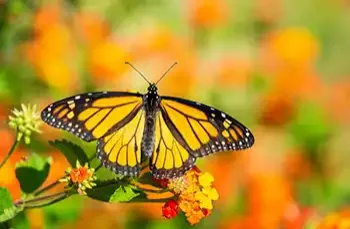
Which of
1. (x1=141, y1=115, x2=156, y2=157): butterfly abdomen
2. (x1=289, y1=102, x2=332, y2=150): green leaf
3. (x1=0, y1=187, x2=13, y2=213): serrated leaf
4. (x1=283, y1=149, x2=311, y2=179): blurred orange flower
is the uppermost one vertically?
(x1=289, y1=102, x2=332, y2=150): green leaf

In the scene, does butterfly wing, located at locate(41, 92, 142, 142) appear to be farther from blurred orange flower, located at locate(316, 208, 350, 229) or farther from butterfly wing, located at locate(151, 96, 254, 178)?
blurred orange flower, located at locate(316, 208, 350, 229)

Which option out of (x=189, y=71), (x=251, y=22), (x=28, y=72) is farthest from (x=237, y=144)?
(x=251, y=22)

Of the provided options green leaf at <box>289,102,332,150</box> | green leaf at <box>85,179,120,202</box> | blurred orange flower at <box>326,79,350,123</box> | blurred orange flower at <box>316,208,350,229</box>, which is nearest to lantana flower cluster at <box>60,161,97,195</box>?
green leaf at <box>85,179,120,202</box>

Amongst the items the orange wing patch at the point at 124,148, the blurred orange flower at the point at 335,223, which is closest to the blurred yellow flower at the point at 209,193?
the orange wing patch at the point at 124,148

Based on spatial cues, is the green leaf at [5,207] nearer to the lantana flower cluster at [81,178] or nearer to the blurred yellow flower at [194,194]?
the lantana flower cluster at [81,178]

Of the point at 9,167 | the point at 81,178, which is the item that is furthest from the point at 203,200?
the point at 9,167

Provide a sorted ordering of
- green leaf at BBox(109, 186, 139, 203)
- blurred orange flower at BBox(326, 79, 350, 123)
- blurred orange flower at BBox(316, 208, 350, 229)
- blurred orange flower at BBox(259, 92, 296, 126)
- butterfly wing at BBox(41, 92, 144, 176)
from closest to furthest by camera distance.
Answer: green leaf at BBox(109, 186, 139, 203) < butterfly wing at BBox(41, 92, 144, 176) < blurred orange flower at BBox(316, 208, 350, 229) < blurred orange flower at BBox(259, 92, 296, 126) < blurred orange flower at BBox(326, 79, 350, 123)
